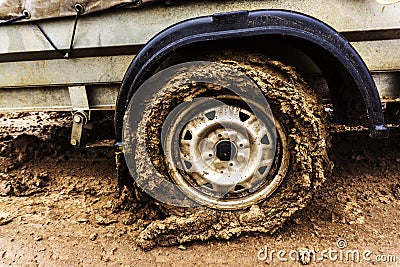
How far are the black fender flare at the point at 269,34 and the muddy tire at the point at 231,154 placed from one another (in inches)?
7.4

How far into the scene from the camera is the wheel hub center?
255 cm

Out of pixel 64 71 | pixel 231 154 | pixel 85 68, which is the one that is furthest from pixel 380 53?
pixel 64 71

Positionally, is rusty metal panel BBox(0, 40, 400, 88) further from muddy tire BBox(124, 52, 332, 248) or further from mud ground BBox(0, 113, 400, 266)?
mud ground BBox(0, 113, 400, 266)

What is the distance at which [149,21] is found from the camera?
2520mm

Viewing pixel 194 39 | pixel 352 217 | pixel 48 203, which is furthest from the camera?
pixel 48 203

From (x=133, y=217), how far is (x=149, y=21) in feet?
4.56

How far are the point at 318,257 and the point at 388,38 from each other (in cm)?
146

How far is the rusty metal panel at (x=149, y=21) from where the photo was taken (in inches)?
→ 94.4

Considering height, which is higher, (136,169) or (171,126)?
(171,126)

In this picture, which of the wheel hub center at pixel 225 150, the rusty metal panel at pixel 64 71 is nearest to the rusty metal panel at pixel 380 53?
the wheel hub center at pixel 225 150

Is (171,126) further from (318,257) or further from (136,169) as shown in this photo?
(318,257)

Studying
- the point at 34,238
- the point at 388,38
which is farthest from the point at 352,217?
the point at 34,238

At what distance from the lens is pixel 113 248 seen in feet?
8.49

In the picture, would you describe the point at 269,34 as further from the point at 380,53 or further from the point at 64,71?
the point at 64,71
